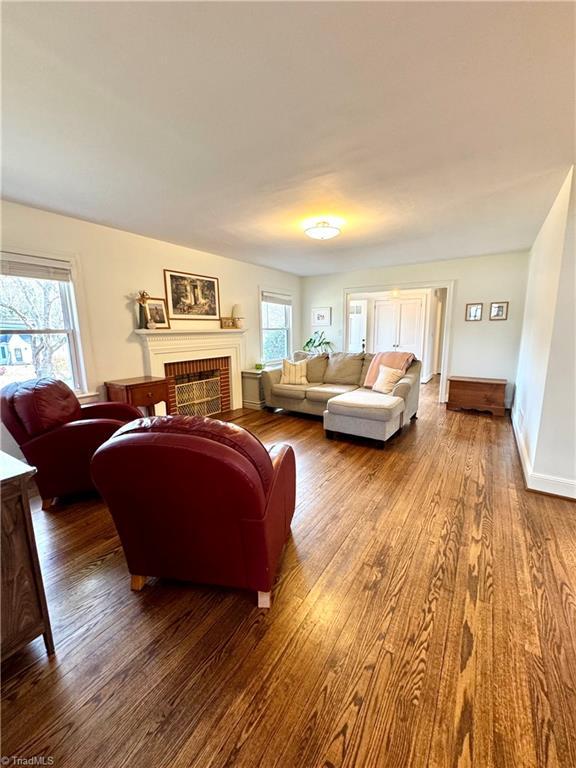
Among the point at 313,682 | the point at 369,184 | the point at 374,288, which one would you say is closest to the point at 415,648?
the point at 313,682

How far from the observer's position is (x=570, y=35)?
3.75ft

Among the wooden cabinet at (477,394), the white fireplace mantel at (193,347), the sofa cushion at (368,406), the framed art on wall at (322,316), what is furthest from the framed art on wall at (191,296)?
the wooden cabinet at (477,394)

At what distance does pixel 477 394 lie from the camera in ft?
15.1

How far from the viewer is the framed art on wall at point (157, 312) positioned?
3648mm

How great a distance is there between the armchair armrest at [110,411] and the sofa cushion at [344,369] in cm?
282

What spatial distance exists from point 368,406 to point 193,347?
8.05 feet

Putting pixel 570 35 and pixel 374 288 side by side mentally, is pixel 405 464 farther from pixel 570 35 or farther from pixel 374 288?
pixel 374 288

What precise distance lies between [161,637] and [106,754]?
1.26 feet

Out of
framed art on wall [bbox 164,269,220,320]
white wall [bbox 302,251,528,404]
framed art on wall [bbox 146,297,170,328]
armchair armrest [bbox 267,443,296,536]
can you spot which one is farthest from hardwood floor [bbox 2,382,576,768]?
white wall [bbox 302,251,528,404]

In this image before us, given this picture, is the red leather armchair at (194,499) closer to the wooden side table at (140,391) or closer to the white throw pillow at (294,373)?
the wooden side table at (140,391)

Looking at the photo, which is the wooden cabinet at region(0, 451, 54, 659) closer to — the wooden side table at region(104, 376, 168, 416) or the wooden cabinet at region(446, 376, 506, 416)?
the wooden side table at region(104, 376, 168, 416)

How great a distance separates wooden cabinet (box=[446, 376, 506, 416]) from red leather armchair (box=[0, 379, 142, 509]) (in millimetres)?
4524

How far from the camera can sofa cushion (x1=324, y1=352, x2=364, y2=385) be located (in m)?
4.62

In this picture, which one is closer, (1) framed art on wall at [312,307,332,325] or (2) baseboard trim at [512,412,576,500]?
(2) baseboard trim at [512,412,576,500]
